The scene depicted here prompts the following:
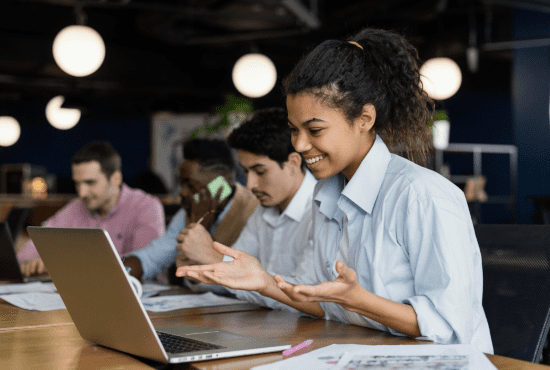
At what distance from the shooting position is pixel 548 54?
6.68m

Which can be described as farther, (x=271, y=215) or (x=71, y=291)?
(x=271, y=215)

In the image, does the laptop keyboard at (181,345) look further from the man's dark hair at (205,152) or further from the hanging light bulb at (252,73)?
the hanging light bulb at (252,73)

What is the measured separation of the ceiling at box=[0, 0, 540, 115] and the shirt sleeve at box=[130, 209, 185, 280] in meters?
2.98

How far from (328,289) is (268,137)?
1.24m

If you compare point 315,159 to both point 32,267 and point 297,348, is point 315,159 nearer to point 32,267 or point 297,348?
point 297,348

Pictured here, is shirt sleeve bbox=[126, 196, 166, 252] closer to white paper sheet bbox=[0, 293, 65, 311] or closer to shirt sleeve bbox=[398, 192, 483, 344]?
white paper sheet bbox=[0, 293, 65, 311]

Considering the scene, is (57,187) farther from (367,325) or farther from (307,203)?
(367,325)

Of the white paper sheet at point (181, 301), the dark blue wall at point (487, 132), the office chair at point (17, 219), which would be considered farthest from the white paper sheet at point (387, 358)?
the dark blue wall at point (487, 132)

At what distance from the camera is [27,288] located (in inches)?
84.0

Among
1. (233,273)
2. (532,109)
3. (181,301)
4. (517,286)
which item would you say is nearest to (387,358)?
(233,273)

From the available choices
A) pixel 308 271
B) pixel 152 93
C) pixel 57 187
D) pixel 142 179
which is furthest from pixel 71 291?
pixel 57 187

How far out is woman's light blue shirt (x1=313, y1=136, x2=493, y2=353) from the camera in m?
1.21

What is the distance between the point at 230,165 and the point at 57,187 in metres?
9.40

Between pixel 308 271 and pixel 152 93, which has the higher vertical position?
pixel 152 93
